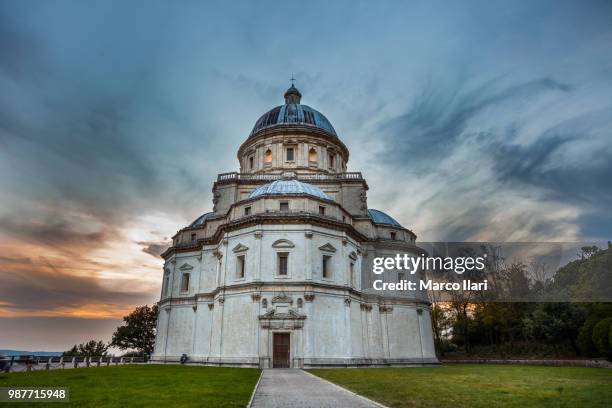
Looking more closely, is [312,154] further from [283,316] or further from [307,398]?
[307,398]

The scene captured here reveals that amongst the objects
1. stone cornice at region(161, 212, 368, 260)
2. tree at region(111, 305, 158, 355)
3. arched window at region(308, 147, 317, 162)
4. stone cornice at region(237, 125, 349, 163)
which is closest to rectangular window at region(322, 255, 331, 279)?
stone cornice at region(161, 212, 368, 260)

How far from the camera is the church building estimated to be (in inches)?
1148

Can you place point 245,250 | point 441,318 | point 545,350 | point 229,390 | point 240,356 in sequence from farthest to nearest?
point 441,318 → point 545,350 → point 245,250 → point 240,356 → point 229,390

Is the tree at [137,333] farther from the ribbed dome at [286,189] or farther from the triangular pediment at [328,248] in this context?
the triangular pediment at [328,248]

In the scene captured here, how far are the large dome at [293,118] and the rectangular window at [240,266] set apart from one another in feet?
54.8

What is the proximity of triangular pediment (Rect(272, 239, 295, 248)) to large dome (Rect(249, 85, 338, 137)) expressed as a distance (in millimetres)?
16395

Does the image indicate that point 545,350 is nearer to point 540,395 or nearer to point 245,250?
point 245,250

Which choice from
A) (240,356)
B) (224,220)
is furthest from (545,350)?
(224,220)

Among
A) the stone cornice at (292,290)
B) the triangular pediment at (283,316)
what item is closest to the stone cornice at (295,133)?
the stone cornice at (292,290)

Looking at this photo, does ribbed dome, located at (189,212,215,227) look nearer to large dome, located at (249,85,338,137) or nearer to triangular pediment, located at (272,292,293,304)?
large dome, located at (249,85,338,137)

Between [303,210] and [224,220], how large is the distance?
29.5 feet

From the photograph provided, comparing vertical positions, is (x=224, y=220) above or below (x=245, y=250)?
above

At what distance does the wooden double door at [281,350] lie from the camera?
2833 cm

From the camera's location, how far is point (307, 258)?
1191 inches
